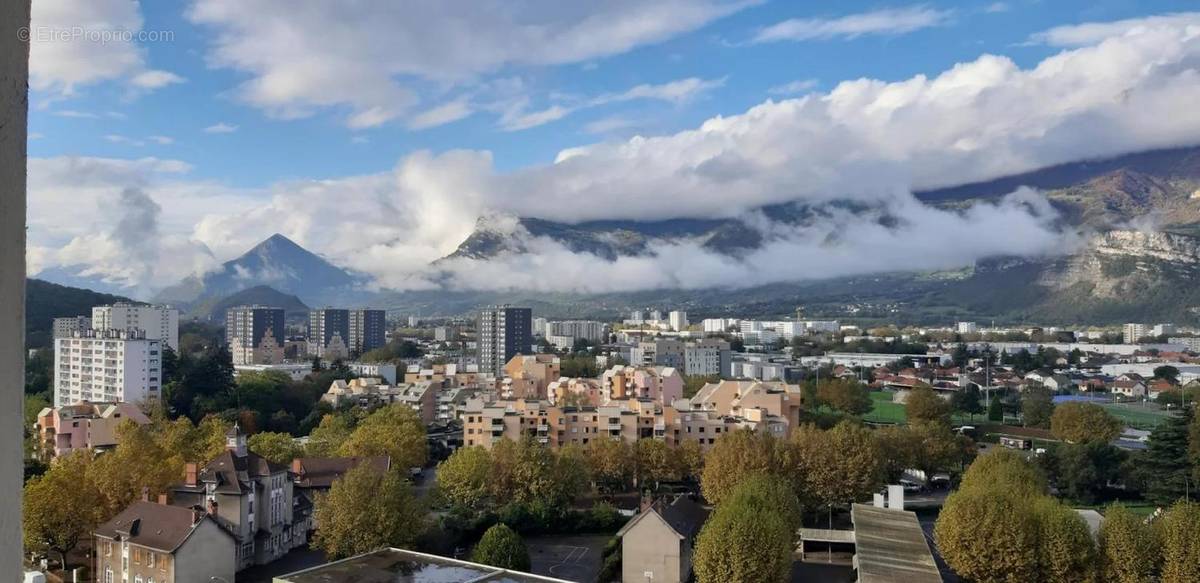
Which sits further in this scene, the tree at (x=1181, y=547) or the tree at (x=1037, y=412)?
the tree at (x=1037, y=412)

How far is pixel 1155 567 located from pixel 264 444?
594 inches

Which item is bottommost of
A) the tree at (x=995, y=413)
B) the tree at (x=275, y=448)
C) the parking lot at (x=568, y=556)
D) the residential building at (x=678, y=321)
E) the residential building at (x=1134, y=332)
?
the parking lot at (x=568, y=556)

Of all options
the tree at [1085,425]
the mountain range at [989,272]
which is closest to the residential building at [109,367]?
the tree at [1085,425]

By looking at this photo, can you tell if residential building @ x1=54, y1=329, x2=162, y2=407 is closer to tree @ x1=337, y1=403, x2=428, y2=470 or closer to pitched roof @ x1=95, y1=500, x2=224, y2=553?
tree @ x1=337, y1=403, x2=428, y2=470

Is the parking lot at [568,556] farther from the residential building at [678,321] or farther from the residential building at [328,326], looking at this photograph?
the residential building at [678,321]

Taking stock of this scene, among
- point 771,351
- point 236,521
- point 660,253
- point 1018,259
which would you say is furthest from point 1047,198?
point 236,521

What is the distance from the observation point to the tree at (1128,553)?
1079 cm

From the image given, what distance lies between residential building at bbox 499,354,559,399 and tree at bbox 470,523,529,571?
16547 mm

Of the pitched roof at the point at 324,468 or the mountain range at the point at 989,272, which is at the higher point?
the mountain range at the point at 989,272

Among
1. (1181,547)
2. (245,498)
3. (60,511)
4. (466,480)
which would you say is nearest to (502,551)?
(245,498)

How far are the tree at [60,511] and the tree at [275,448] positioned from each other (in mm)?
3938

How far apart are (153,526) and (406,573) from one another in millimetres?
4608

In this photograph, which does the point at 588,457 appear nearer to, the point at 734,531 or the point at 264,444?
the point at 264,444

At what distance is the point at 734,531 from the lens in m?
10.9
